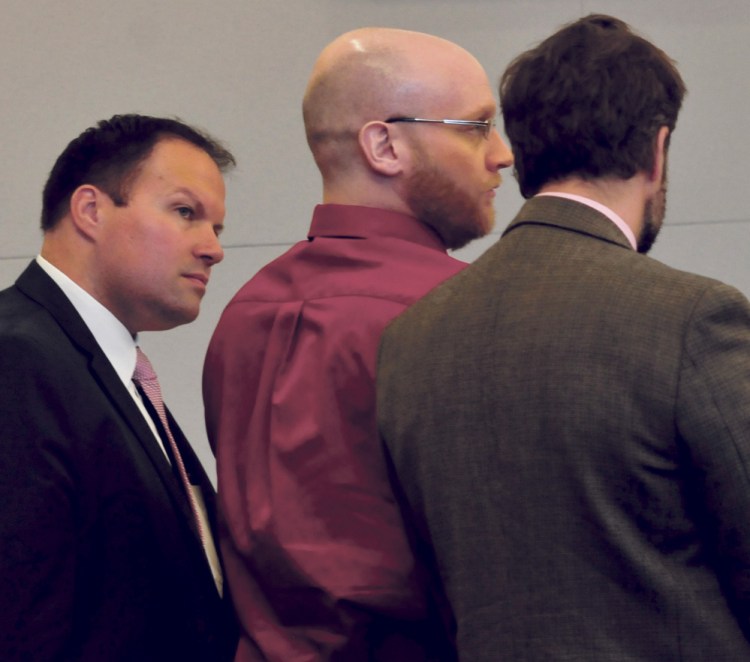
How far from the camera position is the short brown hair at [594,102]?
1.27 metres

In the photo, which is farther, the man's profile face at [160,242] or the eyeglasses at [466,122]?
the man's profile face at [160,242]

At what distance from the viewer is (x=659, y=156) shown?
4.22ft

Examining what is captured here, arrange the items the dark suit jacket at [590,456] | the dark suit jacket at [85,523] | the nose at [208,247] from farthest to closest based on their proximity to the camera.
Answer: the nose at [208,247], the dark suit jacket at [85,523], the dark suit jacket at [590,456]

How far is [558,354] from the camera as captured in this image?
3.84ft

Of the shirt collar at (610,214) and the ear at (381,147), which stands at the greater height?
the ear at (381,147)

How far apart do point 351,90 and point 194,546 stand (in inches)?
25.4

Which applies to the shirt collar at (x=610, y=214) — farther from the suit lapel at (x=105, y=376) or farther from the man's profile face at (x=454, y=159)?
the suit lapel at (x=105, y=376)

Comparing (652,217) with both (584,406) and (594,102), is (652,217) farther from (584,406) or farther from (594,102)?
(584,406)

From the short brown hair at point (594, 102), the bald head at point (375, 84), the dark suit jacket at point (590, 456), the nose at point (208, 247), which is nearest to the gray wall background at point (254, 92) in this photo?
the nose at point (208, 247)

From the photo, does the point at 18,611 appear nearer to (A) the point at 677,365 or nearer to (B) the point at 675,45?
(A) the point at 677,365

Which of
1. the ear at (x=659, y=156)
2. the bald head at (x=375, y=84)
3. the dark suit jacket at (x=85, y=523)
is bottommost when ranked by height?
the dark suit jacket at (x=85, y=523)

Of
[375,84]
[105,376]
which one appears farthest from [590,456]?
[105,376]

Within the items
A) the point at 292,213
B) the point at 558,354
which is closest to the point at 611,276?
the point at 558,354

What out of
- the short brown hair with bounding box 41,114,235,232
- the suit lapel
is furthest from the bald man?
the short brown hair with bounding box 41,114,235,232
